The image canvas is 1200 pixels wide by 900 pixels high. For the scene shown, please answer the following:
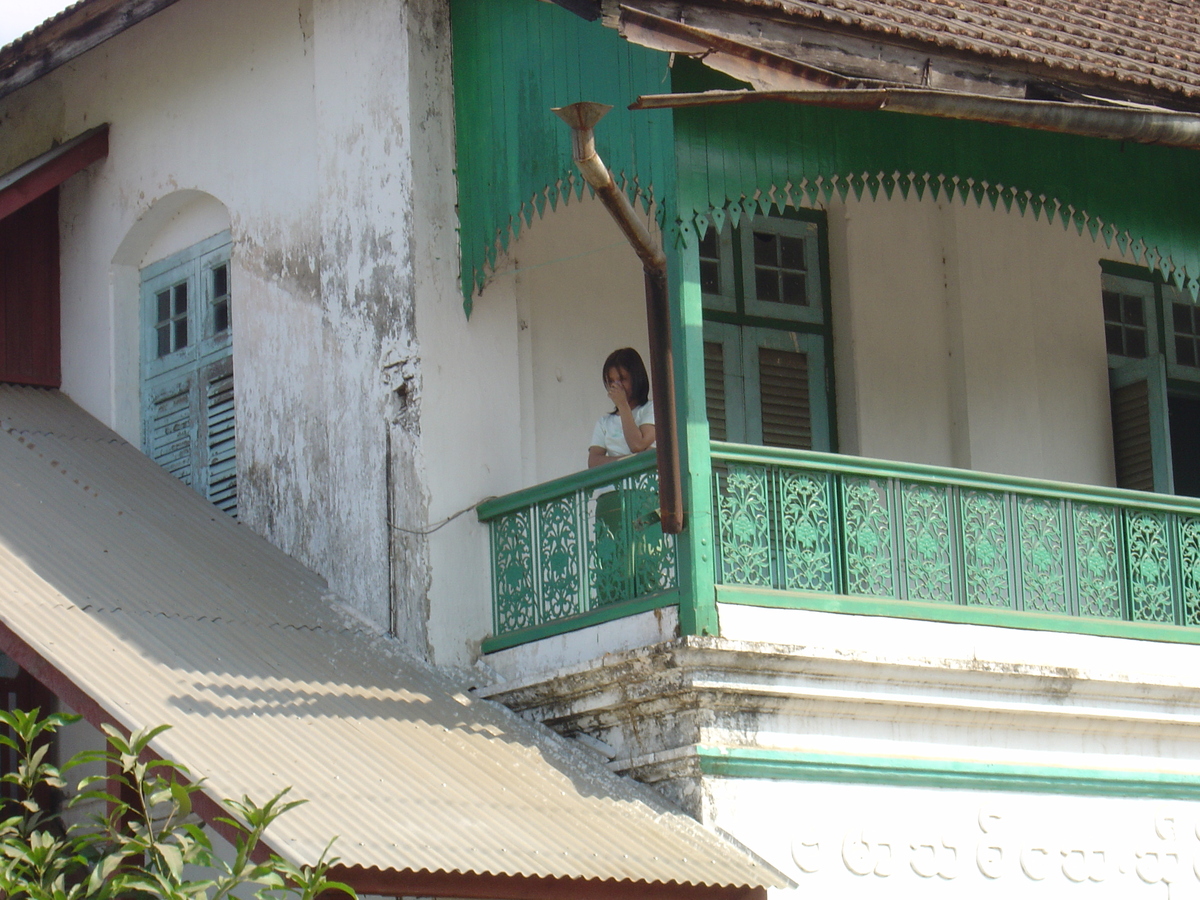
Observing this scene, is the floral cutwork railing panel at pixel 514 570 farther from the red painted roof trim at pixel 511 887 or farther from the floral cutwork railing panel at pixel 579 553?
the red painted roof trim at pixel 511 887

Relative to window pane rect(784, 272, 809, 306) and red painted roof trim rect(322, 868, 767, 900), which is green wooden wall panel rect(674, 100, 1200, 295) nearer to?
window pane rect(784, 272, 809, 306)

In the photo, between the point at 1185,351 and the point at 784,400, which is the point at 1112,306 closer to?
the point at 1185,351

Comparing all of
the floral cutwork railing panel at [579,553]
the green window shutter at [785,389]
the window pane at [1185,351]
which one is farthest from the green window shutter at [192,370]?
the window pane at [1185,351]

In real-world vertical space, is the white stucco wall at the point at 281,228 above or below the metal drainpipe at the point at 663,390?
above

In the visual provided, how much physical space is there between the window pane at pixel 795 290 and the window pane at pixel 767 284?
0.06m

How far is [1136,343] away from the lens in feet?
39.0

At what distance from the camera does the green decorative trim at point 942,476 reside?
8.27 metres

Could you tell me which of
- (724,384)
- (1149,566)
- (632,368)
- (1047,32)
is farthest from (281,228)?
(1149,566)

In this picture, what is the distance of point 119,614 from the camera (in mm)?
8234

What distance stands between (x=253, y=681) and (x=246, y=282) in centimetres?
301

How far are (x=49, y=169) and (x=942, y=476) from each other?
214 inches

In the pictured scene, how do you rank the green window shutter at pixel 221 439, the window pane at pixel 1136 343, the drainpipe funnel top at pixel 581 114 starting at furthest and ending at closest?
the window pane at pixel 1136 343
the green window shutter at pixel 221 439
the drainpipe funnel top at pixel 581 114

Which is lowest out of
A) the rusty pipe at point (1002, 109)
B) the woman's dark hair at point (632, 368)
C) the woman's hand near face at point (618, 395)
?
the woman's hand near face at point (618, 395)

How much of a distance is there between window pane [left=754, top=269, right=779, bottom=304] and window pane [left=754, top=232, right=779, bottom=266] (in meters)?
0.05
